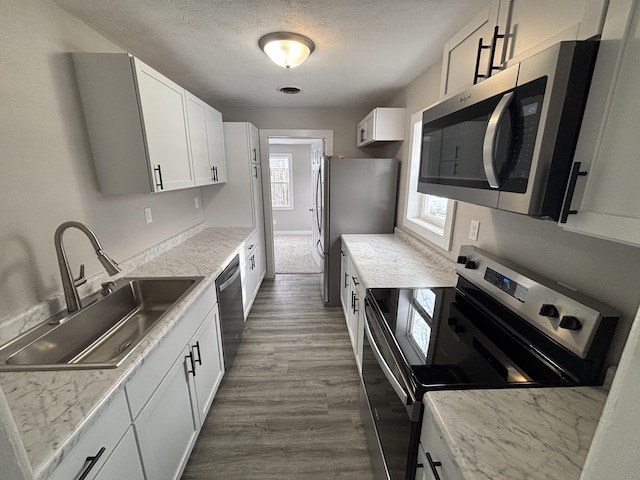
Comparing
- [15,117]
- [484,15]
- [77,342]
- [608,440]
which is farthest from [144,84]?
[608,440]

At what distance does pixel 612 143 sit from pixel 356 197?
2.37m

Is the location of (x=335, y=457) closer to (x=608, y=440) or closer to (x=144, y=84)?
(x=608, y=440)

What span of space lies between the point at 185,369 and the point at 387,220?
2332mm

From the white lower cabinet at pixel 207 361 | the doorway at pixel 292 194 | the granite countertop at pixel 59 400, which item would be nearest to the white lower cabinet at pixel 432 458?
the granite countertop at pixel 59 400

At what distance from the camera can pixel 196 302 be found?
61.7 inches

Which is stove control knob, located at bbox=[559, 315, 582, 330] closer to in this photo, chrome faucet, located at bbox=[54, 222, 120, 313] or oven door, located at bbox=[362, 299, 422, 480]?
A: oven door, located at bbox=[362, 299, 422, 480]

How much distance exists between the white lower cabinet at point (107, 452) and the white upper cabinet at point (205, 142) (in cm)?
182

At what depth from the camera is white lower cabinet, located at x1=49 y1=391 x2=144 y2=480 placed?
0.73 metres

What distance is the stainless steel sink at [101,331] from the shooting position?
1.05 meters

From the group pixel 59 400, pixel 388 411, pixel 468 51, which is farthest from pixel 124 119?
pixel 388 411

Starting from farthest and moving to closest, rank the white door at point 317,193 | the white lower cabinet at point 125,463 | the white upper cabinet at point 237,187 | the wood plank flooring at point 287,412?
1. the white door at point 317,193
2. the white upper cabinet at point 237,187
3. the wood plank flooring at point 287,412
4. the white lower cabinet at point 125,463

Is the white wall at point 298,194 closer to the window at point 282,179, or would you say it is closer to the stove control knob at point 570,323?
the window at point 282,179

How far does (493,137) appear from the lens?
768 millimetres

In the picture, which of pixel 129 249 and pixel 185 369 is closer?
pixel 185 369
